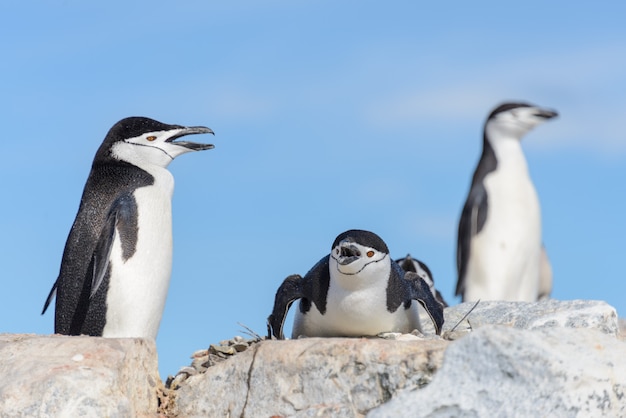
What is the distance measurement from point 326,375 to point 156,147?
2622 mm

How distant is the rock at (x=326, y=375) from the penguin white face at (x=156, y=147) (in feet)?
7.07

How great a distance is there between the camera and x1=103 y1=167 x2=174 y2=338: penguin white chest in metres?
6.61

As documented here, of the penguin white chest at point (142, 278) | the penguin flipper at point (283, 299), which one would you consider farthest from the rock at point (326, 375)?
the penguin white chest at point (142, 278)

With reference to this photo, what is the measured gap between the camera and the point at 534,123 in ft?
51.0

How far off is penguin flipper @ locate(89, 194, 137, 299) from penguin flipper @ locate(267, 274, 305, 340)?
100cm

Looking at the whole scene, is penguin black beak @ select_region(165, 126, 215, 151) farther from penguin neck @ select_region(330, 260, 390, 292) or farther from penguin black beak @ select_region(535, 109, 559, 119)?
penguin black beak @ select_region(535, 109, 559, 119)

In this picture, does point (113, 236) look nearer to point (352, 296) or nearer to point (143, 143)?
point (143, 143)

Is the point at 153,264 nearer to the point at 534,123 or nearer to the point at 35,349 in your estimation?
the point at 35,349

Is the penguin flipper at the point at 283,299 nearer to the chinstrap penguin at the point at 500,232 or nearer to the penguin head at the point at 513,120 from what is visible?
the chinstrap penguin at the point at 500,232

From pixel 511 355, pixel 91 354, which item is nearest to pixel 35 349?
pixel 91 354

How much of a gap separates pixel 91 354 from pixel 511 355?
200cm

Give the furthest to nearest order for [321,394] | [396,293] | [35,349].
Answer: [396,293], [35,349], [321,394]

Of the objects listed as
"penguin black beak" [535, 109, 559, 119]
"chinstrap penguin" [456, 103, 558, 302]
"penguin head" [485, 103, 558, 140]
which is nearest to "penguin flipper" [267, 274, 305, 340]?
"chinstrap penguin" [456, 103, 558, 302]

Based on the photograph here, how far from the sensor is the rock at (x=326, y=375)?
5047 millimetres
